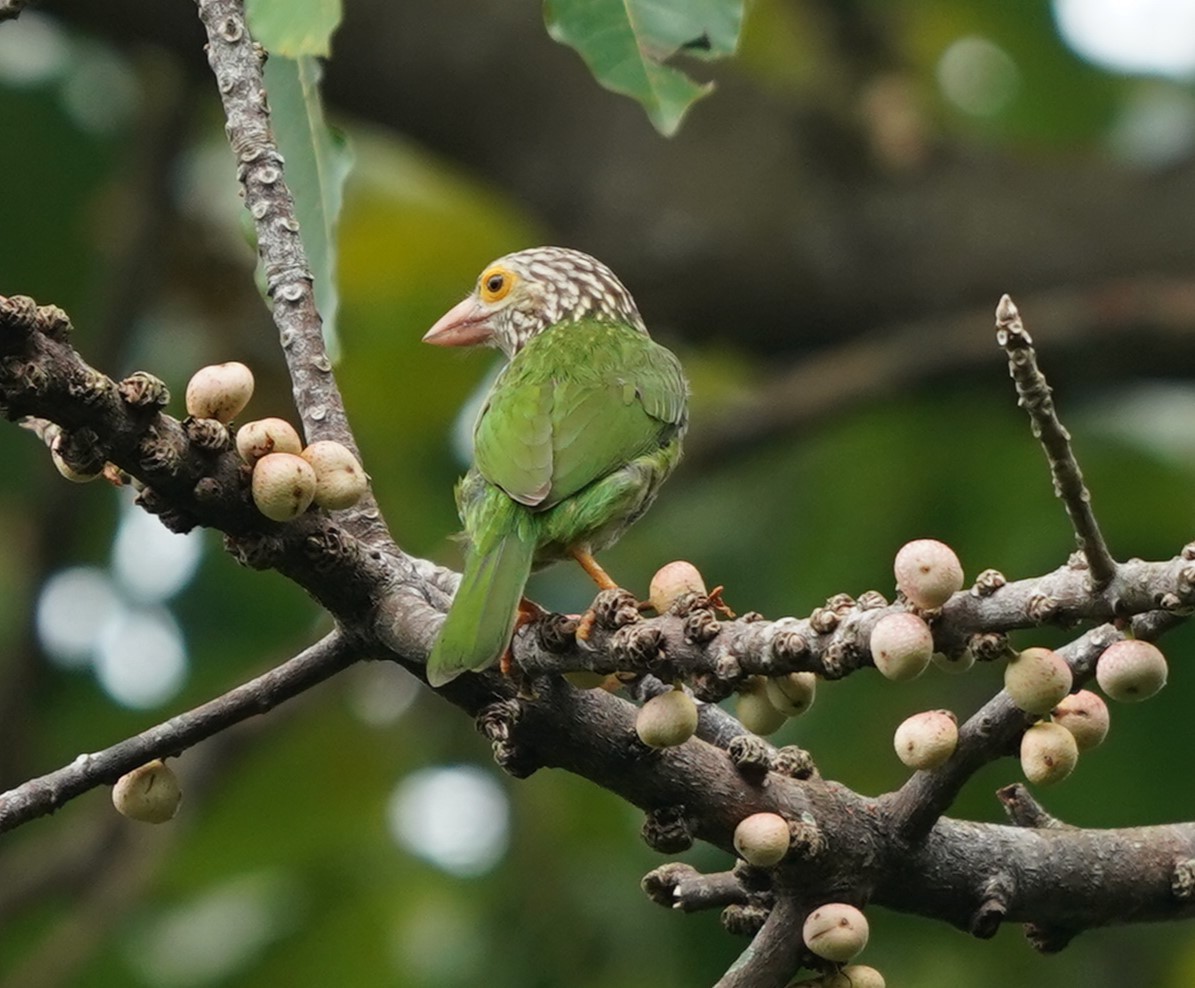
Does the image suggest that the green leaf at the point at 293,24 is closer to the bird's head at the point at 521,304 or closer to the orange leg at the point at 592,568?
the orange leg at the point at 592,568

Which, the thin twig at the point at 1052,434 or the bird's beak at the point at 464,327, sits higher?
the bird's beak at the point at 464,327

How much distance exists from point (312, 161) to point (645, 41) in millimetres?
487

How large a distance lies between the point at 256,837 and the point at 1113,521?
A: 111 inches

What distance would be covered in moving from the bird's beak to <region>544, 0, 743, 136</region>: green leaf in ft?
4.93

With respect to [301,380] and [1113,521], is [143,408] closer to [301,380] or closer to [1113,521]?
[301,380]

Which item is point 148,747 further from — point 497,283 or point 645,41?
point 497,283

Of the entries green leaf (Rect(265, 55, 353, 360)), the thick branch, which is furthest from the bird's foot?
green leaf (Rect(265, 55, 353, 360))

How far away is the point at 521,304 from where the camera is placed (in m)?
4.25

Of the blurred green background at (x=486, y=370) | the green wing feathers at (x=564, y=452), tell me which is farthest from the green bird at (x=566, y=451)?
the blurred green background at (x=486, y=370)

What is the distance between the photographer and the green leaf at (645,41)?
8.87 ft

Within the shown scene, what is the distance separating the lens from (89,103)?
278 inches

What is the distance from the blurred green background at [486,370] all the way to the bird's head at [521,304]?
4.97ft

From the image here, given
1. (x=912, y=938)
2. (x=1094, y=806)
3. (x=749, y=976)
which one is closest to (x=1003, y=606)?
(x=749, y=976)

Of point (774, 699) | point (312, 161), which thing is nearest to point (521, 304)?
point (312, 161)
